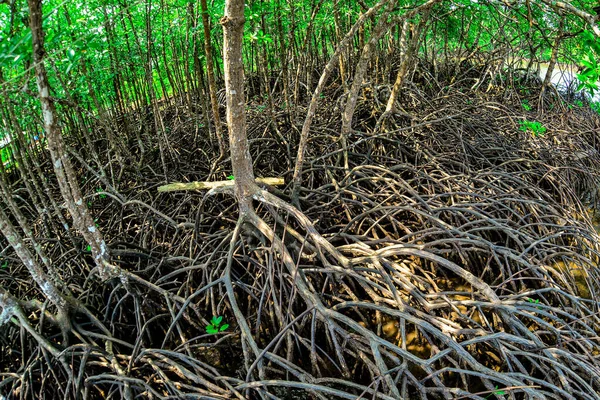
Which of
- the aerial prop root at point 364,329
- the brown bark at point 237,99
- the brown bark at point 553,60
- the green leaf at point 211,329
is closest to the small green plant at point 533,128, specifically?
the brown bark at point 553,60

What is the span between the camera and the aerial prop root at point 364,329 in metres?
1.79

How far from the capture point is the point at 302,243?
8.07 feet

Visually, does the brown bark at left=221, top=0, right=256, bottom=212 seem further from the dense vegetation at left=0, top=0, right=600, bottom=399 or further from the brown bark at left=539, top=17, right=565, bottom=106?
the brown bark at left=539, top=17, right=565, bottom=106

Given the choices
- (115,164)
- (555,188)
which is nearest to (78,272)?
(115,164)

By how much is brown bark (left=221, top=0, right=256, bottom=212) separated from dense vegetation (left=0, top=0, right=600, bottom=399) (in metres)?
0.01

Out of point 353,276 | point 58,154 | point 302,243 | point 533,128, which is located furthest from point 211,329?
point 533,128

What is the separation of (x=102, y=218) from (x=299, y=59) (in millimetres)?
3256

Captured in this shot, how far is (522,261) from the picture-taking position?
8.01 feet

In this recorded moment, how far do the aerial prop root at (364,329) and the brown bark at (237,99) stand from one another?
8 cm

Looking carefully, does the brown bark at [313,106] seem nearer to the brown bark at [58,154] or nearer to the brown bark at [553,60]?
the brown bark at [58,154]

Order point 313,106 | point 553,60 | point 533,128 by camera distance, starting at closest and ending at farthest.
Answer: point 313,106 < point 533,128 < point 553,60

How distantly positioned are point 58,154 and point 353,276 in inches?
67.5

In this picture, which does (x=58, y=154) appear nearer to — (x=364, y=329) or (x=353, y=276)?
(x=353, y=276)

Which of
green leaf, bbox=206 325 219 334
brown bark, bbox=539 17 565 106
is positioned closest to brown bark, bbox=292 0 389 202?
green leaf, bbox=206 325 219 334
